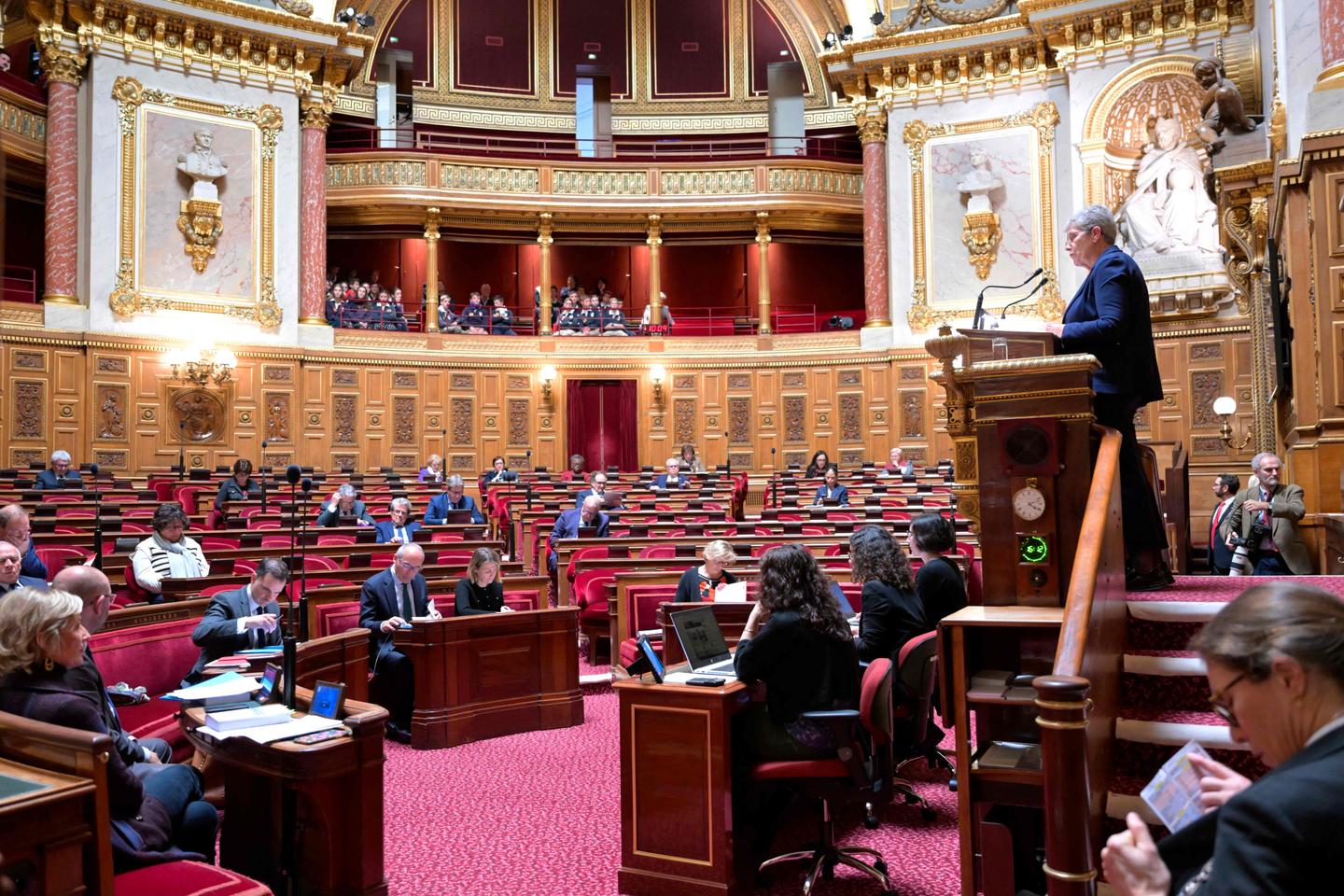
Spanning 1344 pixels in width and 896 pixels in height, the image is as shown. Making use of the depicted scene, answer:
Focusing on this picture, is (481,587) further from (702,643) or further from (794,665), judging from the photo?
(794,665)

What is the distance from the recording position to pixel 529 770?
18.4ft

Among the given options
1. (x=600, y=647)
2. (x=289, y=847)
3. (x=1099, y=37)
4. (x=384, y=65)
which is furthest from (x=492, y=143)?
(x=289, y=847)

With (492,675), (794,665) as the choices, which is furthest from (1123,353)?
(492,675)

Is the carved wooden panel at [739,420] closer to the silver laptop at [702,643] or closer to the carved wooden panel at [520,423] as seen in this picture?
the carved wooden panel at [520,423]

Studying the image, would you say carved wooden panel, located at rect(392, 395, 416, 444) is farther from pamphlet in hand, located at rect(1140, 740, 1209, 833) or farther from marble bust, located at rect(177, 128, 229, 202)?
pamphlet in hand, located at rect(1140, 740, 1209, 833)

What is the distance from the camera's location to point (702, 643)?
14.6 ft

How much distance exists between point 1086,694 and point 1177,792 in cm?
64

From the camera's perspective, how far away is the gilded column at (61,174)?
16078 millimetres

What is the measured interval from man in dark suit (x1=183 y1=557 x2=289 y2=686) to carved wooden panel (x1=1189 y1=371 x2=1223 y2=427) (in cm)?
1378

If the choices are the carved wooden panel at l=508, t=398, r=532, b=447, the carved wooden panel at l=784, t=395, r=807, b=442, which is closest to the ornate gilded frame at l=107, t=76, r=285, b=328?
the carved wooden panel at l=508, t=398, r=532, b=447

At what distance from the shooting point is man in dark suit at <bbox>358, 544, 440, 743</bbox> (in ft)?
21.1

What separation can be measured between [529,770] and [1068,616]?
12.0 feet

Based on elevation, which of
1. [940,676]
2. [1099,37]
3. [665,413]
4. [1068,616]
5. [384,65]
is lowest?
[940,676]

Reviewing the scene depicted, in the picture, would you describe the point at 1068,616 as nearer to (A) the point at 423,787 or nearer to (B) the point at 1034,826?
(B) the point at 1034,826
